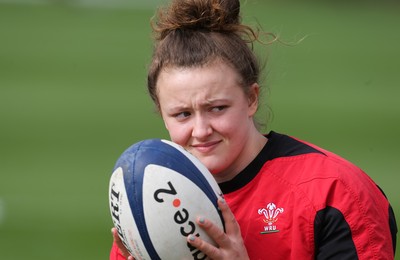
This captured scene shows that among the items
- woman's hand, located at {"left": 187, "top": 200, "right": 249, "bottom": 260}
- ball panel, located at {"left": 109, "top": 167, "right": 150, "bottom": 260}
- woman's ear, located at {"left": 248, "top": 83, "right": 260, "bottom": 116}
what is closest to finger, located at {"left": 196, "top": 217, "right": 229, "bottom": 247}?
woman's hand, located at {"left": 187, "top": 200, "right": 249, "bottom": 260}

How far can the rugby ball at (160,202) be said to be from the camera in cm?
320

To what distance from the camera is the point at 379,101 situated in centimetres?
848

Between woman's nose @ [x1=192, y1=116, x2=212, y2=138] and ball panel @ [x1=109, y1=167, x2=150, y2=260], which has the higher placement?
woman's nose @ [x1=192, y1=116, x2=212, y2=138]

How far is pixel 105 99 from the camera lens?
337 inches

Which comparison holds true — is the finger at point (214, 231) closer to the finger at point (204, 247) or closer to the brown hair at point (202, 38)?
the finger at point (204, 247)

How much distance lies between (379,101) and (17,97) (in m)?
3.57

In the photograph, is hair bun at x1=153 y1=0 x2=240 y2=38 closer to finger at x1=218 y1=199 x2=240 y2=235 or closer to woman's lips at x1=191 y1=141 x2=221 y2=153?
woman's lips at x1=191 y1=141 x2=221 y2=153

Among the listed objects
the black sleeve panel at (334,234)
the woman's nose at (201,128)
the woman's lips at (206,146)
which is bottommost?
the black sleeve panel at (334,234)

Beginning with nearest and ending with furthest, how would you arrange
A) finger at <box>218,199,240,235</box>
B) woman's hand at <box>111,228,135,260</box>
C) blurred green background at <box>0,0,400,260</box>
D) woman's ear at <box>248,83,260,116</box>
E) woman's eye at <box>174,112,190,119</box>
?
finger at <box>218,199,240,235</box>
woman's hand at <box>111,228,135,260</box>
woman's eye at <box>174,112,190,119</box>
woman's ear at <box>248,83,260,116</box>
blurred green background at <box>0,0,400,260</box>

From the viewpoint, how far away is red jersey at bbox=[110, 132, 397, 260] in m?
3.33

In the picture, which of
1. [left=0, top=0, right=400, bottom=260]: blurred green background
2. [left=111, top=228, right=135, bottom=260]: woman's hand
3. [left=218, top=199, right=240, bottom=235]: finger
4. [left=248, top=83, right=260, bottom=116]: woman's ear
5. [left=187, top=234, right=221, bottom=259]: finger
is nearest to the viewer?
[left=187, top=234, right=221, bottom=259]: finger

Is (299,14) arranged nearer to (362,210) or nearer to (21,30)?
(21,30)

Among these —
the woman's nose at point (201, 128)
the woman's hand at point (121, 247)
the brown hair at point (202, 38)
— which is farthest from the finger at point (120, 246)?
the brown hair at point (202, 38)

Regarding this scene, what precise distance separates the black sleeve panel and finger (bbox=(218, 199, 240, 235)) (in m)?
0.32
